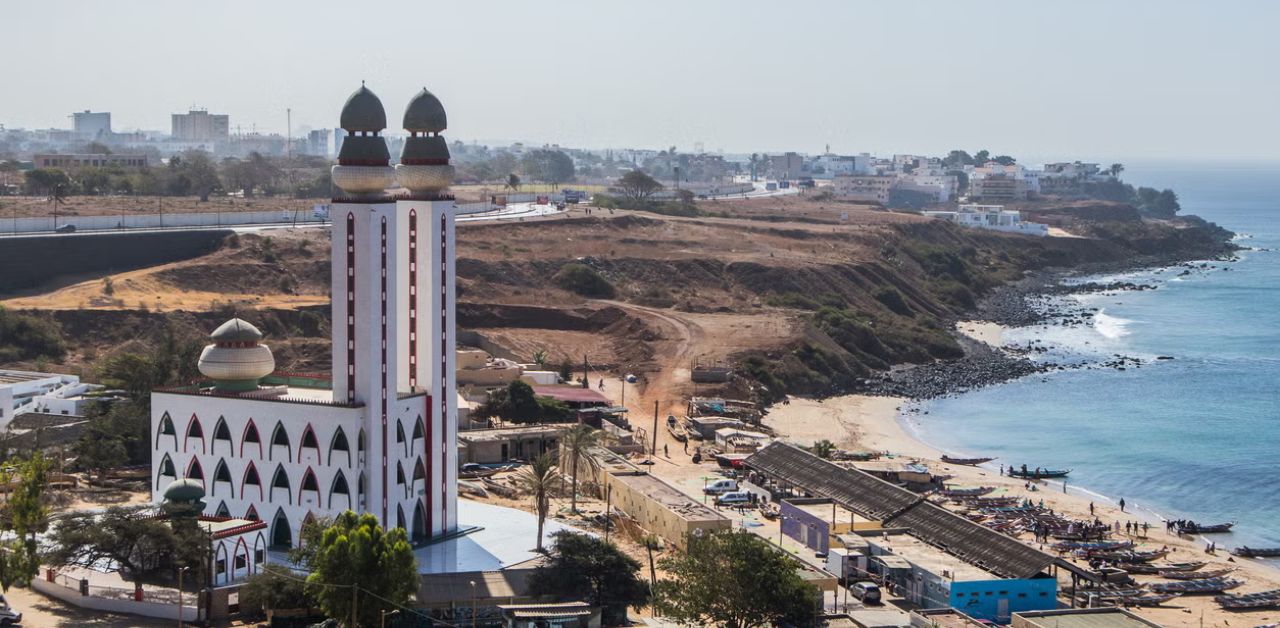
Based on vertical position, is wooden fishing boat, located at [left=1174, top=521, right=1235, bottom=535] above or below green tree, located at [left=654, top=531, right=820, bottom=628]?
below

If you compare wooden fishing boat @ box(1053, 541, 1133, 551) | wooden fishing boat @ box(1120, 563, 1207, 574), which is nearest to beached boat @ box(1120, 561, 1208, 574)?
wooden fishing boat @ box(1120, 563, 1207, 574)

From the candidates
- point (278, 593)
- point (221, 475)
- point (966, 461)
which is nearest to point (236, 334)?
point (221, 475)

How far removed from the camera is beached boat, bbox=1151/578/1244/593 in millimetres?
42469

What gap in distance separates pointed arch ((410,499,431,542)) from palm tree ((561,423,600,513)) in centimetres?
635

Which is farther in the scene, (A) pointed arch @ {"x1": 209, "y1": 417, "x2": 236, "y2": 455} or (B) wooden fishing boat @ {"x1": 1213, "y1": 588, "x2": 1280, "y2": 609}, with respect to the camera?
(B) wooden fishing boat @ {"x1": 1213, "y1": 588, "x2": 1280, "y2": 609}

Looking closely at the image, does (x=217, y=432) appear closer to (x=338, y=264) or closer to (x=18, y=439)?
(x=338, y=264)

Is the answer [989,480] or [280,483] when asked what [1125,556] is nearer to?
[989,480]

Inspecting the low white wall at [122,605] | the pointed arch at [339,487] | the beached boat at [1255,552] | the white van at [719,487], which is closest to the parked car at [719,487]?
the white van at [719,487]

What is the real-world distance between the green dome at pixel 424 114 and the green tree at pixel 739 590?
1395 centimetres

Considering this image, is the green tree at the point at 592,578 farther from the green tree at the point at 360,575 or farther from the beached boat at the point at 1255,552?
the beached boat at the point at 1255,552

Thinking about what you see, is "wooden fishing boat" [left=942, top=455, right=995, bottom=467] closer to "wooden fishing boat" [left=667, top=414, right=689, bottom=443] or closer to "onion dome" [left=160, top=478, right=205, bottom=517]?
"wooden fishing boat" [left=667, top=414, right=689, bottom=443]

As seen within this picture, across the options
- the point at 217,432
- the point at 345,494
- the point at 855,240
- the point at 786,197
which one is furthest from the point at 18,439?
the point at 786,197

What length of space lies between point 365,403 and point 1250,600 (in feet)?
78.4

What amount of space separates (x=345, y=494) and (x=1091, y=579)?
60.4ft
